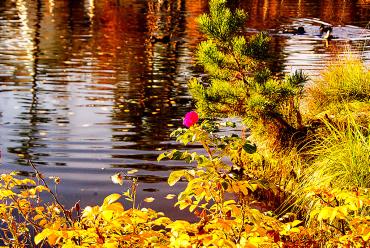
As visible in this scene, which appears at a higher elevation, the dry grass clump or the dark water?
the dry grass clump

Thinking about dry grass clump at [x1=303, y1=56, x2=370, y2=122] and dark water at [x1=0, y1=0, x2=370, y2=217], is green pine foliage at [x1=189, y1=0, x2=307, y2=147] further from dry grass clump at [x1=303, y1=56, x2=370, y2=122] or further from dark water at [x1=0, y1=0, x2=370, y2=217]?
dark water at [x1=0, y1=0, x2=370, y2=217]

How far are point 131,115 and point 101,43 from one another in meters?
12.0

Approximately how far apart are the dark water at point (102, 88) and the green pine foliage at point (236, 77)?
5.06 ft

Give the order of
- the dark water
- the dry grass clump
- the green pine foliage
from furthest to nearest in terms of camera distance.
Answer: the dark water, the dry grass clump, the green pine foliage

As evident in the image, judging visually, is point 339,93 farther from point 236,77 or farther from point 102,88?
point 102,88

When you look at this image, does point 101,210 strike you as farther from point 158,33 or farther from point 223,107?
point 158,33

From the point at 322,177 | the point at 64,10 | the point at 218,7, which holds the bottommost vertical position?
the point at 64,10

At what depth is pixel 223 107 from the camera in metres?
7.14

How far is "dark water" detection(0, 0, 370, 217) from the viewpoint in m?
8.90

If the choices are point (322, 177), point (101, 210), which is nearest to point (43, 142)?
point (322, 177)

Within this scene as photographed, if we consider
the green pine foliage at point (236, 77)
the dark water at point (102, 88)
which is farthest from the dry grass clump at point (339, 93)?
the dark water at point (102, 88)

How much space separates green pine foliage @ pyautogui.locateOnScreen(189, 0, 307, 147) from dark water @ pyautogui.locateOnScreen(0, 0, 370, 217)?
154cm

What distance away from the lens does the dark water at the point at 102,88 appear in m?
8.90

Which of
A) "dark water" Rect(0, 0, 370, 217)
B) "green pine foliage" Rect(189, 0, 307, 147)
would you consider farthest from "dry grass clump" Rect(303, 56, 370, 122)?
"dark water" Rect(0, 0, 370, 217)
